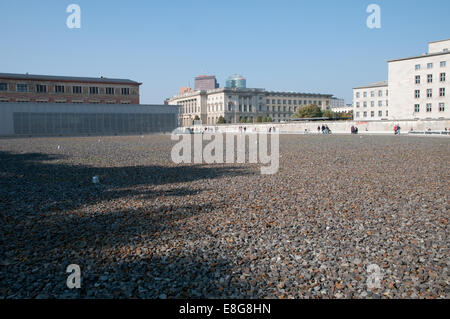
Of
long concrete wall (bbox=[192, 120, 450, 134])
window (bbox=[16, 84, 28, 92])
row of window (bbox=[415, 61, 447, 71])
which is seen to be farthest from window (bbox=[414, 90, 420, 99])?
window (bbox=[16, 84, 28, 92])

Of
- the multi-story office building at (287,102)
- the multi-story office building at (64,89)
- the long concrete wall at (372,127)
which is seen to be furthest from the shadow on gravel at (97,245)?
the multi-story office building at (287,102)

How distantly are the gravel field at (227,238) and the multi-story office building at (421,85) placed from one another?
69586 millimetres

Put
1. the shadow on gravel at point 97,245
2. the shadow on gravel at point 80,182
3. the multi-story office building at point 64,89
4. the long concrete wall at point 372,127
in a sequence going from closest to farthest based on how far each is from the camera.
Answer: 1. the shadow on gravel at point 97,245
2. the shadow on gravel at point 80,182
3. the long concrete wall at point 372,127
4. the multi-story office building at point 64,89

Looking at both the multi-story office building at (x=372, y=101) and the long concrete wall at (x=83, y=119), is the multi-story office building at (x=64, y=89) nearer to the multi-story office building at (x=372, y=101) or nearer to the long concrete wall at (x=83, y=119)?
the long concrete wall at (x=83, y=119)

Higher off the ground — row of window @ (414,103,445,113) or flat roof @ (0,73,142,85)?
flat roof @ (0,73,142,85)

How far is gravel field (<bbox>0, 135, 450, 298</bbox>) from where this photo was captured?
15.1 feet

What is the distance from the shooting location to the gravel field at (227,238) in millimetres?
4613

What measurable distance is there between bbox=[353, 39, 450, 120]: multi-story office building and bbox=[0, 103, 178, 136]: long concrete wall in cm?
4736

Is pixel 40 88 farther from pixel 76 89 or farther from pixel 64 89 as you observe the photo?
pixel 76 89

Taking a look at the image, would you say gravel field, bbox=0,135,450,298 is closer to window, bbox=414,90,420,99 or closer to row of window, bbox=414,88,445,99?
row of window, bbox=414,88,445,99

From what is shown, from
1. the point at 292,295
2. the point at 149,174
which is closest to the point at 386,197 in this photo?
the point at 292,295

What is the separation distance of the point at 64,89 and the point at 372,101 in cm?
7777

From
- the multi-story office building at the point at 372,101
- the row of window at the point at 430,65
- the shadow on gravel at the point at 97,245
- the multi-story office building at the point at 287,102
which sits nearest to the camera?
the shadow on gravel at the point at 97,245
